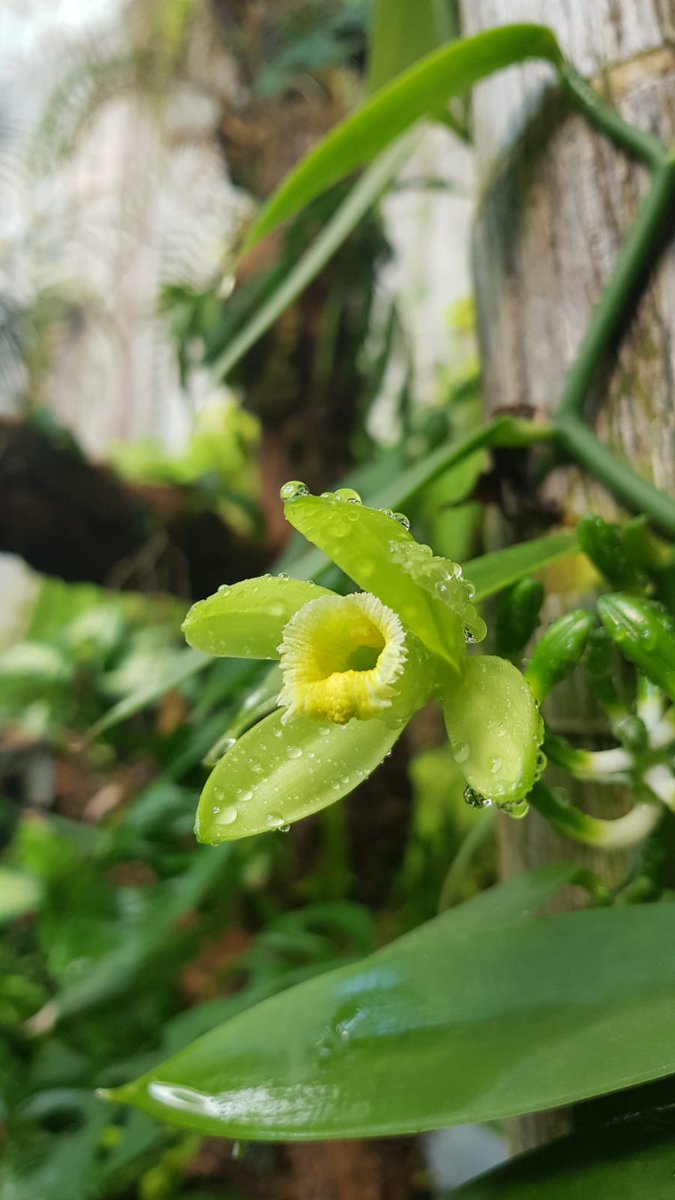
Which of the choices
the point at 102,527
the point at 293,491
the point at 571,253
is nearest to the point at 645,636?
the point at 293,491

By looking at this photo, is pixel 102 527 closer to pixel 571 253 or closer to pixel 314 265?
pixel 314 265

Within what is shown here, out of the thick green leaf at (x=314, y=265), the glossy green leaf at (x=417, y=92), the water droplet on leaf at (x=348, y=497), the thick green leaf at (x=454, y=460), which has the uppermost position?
the glossy green leaf at (x=417, y=92)

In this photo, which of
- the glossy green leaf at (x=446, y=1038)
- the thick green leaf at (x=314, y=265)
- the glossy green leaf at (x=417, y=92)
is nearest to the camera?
the glossy green leaf at (x=446, y=1038)

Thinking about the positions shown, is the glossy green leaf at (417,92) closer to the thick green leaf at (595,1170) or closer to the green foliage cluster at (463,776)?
the green foliage cluster at (463,776)

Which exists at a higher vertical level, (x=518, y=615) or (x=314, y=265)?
(x=314, y=265)

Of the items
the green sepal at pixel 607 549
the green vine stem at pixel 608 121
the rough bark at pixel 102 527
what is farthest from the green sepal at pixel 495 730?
the rough bark at pixel 102 527

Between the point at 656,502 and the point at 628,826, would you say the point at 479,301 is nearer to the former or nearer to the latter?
the point at 656,502

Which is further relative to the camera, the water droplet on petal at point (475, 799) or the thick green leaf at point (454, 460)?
the thick green leaf at point (454, 460)
